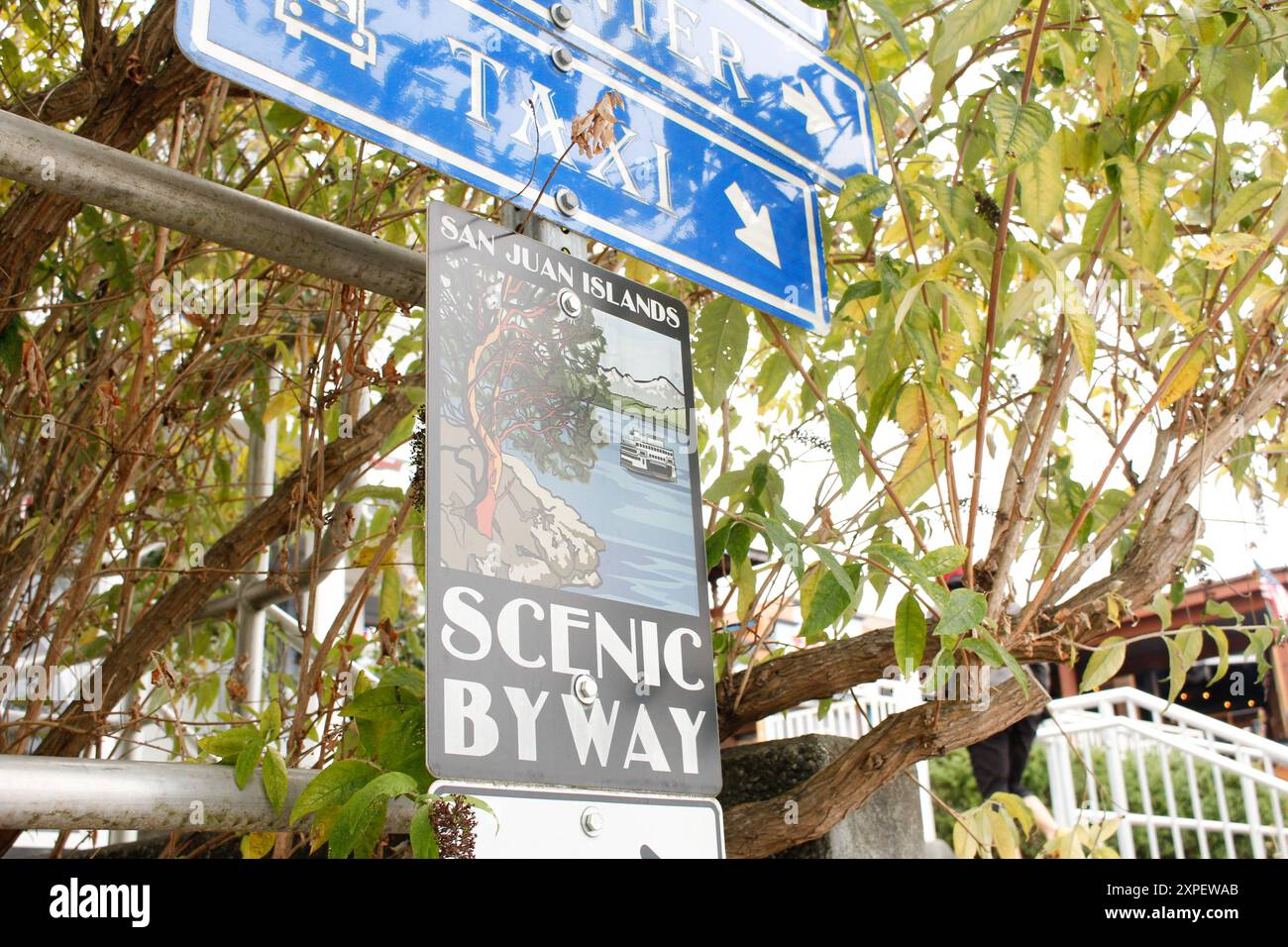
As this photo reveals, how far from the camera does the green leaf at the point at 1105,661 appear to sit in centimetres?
179

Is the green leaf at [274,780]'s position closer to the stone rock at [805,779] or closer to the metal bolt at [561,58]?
the metal bolt at [561,58]

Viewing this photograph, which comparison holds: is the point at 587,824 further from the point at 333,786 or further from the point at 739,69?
the point at 739,69

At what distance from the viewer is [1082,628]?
6.05 ft

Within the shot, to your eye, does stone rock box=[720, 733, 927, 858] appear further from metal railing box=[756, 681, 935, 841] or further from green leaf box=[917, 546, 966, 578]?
metal railing box=[756, 681, 935, 841]

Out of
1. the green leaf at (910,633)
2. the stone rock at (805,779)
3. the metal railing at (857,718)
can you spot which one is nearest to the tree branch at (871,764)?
the stone rock at (805,779)

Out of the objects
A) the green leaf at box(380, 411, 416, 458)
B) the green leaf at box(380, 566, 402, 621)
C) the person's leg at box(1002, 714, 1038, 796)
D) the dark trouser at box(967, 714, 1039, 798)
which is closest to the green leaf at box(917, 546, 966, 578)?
the green leaf at box(380, 411, 416, 458)

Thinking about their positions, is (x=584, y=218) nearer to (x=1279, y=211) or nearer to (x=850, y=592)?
(x=850, y=592)

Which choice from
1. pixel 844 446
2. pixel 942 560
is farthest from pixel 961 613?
pixel 844 446

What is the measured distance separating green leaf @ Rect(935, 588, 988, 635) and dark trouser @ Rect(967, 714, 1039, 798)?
3124 mm

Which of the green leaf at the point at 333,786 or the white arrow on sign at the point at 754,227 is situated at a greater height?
the white arrow on sign at the point at 754,227

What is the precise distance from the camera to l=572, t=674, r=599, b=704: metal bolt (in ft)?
3.31

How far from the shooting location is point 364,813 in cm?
101

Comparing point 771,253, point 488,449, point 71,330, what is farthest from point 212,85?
point 488,449

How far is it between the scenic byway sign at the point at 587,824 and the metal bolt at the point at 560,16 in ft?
2.75
